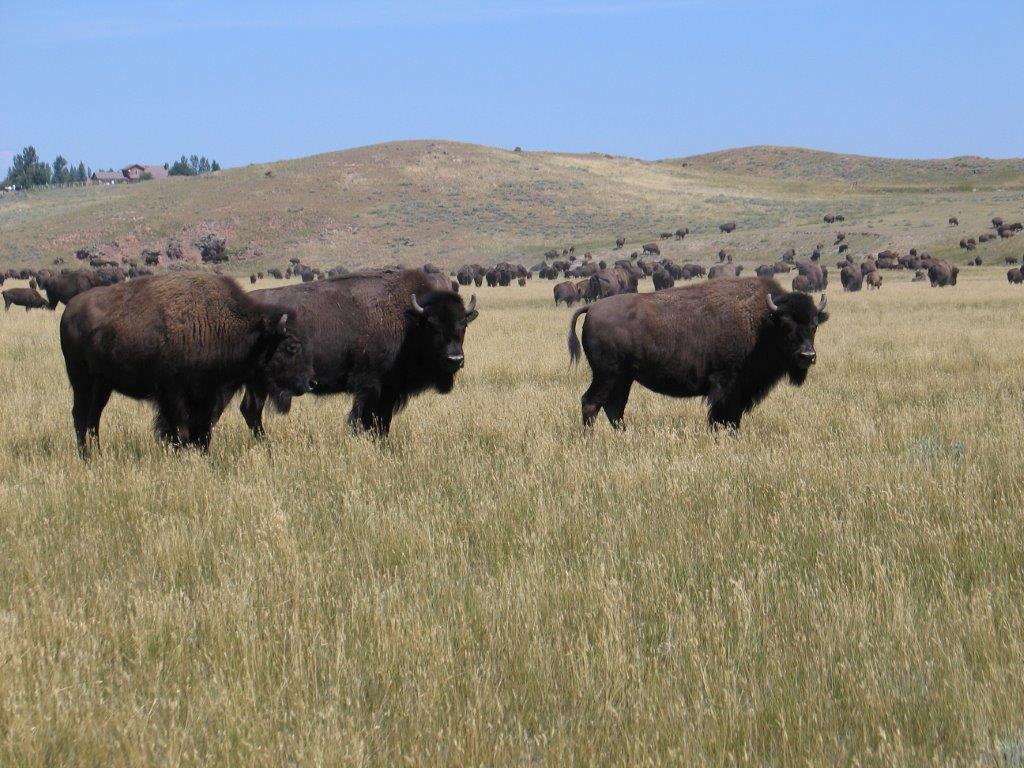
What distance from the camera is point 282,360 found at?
8.97 metres

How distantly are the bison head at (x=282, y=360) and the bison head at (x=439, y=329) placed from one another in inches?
45.6

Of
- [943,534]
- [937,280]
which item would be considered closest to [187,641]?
[943,534]

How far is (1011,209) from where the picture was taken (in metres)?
67.0

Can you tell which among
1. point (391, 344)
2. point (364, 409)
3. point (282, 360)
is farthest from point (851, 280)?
point (282, 360)

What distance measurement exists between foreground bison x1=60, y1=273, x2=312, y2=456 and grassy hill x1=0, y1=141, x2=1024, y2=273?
53.9 m

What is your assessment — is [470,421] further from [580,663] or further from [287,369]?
[580,663]

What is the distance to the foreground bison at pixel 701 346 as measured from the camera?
9.90m

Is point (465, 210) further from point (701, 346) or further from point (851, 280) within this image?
point (701, 346)

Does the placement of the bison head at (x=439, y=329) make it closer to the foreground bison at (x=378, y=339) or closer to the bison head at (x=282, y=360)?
Answer: the foreground bison at (x=378, y=339)

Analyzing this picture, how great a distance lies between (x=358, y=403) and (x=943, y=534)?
5857 millimetres

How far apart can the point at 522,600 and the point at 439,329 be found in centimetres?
566

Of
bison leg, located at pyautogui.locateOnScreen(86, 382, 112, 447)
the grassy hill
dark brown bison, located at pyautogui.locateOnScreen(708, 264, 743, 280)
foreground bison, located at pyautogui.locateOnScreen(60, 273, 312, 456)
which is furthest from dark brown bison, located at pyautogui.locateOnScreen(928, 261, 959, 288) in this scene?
bison leg, located at pyautogui.locateOnScreen(86, 382, 112, 447)

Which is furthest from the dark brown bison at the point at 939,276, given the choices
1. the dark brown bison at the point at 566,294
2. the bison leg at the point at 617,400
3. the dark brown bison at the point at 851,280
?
the bison leg at the point at 617,400

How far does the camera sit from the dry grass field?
333cm
